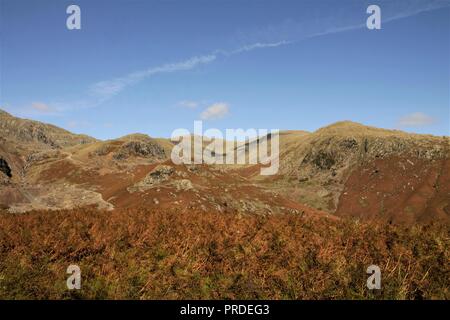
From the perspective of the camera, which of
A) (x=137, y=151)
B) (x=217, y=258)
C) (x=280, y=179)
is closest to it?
(x=217, y=258)

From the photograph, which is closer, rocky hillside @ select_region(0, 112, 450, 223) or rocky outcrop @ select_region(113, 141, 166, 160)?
rocky hillside @ select_region(0, 112, 450, 223)

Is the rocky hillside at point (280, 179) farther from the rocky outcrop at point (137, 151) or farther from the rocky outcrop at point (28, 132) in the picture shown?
the rocky outcrop at point (28, 132)

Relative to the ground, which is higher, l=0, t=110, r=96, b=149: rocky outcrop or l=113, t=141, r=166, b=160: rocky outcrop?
l=0, t=110, r=96, b=149: rocky outcrop

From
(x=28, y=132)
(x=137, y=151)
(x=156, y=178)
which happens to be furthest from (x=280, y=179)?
(x=28, y=132)

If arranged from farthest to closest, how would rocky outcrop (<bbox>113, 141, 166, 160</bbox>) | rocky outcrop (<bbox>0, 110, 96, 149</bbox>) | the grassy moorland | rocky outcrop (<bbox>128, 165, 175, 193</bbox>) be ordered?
1. rocky outcrop (<bbox>0, 110, 96, 149</bbox>)
2. rocky outcrop (<bbox>113, 141, 166, 160</bbox>)
3. rocky outcrop (<bbox>128, 165, 175, 193</bbox>)
4. the grassy moorland

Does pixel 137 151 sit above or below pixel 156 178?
above

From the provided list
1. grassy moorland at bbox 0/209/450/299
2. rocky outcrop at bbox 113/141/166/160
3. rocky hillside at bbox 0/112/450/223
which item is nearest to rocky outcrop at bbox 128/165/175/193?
rocky hillside at bbox 0/112/450/223

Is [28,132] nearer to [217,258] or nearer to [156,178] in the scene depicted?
[156,178]

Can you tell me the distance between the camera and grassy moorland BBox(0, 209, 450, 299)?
8180mm

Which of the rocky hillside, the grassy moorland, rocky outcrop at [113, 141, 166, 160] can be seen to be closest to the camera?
the grassy moorland

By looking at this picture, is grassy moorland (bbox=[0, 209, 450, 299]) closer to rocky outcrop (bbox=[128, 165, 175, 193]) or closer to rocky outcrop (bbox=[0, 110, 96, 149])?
rocky outcrop (bbox=[128, 165, 175, 193])

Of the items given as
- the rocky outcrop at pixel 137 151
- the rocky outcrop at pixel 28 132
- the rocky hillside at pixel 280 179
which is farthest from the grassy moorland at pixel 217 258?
the rocky outcrop at pixel 28 132

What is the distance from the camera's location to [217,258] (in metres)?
9.89
